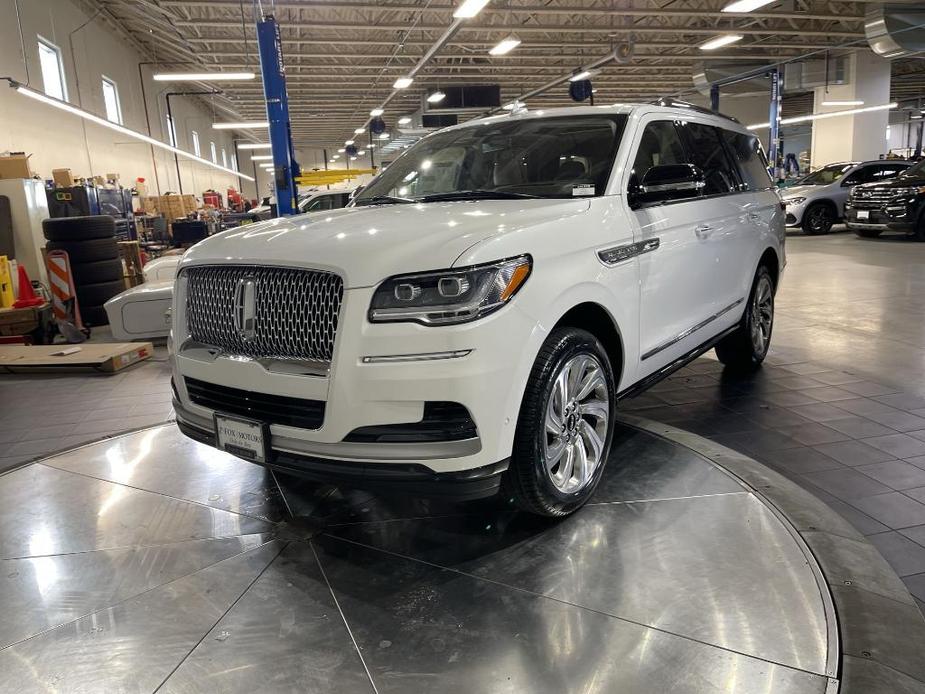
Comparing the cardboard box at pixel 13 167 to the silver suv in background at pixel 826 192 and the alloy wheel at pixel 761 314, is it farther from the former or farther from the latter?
the silver suv in background at pixel 826 192

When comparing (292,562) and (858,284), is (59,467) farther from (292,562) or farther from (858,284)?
(858,284)

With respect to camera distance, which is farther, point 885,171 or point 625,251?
point 885,171

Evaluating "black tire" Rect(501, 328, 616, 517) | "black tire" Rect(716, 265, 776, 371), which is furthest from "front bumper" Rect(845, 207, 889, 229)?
"black tire" Rect(501, 328, 616, 517)

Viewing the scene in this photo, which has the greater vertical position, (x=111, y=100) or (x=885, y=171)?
(x=111, y=100)

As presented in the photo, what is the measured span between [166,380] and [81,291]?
12.6 feet

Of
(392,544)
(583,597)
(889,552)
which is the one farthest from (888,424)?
(392,544)

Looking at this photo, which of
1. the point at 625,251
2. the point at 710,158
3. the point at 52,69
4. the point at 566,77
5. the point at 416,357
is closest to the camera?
the point at 416,357

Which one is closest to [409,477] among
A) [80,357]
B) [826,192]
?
[80,357]

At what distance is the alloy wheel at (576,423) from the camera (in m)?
2.66

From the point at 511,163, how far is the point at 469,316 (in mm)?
1583

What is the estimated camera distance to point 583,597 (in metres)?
2.34

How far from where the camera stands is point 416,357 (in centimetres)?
220

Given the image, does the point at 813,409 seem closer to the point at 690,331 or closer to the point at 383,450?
the point at 690,331

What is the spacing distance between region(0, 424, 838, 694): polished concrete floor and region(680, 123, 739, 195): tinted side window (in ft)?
5.84
